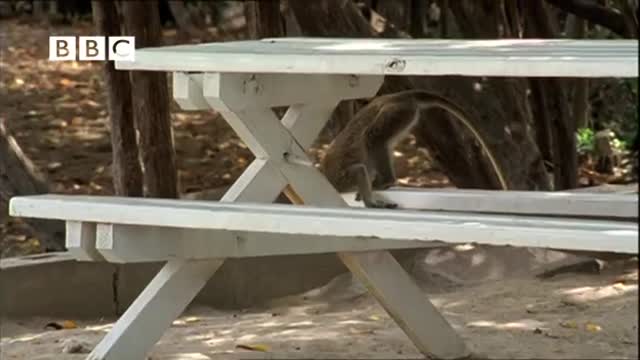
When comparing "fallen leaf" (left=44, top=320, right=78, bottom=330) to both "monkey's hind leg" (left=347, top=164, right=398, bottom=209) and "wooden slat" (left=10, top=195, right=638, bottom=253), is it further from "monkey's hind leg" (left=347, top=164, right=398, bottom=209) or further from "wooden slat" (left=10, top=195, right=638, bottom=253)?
"wooden slat" (left=10, top=195, right=638, bottom=253)

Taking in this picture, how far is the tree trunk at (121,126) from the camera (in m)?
7.41

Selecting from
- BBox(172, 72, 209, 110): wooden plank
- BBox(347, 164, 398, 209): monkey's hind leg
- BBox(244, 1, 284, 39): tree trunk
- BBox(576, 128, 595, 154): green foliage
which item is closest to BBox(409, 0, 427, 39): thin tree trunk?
BBox(244, 1, 284, 39): tree trunk

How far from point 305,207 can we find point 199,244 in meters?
0.53

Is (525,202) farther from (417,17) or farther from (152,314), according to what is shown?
(417,17)

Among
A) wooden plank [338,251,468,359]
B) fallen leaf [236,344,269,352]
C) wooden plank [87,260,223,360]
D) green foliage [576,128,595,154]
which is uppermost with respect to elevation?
wooden plank [87,260,223,360]

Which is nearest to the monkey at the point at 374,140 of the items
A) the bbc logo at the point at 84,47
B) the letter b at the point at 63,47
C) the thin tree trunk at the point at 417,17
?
the bbc logo at the point at 84,47

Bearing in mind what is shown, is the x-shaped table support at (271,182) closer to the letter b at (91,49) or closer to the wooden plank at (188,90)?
the wooden plank at (188,90)

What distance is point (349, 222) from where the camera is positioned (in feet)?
11.2

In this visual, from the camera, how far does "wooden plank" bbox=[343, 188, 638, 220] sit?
442cm

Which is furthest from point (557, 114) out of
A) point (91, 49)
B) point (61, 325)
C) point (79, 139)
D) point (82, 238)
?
point (82, 238)

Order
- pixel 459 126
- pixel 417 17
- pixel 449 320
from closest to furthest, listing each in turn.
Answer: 1. pixel 449 320
2. pixel 459 126
3. pixel 417 17

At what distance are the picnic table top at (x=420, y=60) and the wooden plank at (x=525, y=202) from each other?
0.59 m

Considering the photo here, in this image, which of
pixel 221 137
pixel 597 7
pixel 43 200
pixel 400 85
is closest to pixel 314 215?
pixel 43 200

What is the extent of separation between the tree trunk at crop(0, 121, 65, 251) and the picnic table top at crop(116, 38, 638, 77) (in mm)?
3055
